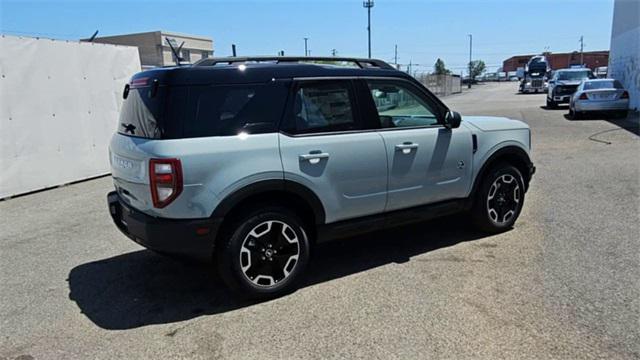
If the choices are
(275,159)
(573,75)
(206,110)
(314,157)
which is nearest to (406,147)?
(314,157)

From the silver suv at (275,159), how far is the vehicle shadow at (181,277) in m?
0.40

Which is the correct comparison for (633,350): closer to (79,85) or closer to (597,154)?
(597,154)

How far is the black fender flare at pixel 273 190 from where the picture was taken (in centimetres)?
373

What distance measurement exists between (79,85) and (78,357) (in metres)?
7.93

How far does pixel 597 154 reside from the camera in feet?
35.1

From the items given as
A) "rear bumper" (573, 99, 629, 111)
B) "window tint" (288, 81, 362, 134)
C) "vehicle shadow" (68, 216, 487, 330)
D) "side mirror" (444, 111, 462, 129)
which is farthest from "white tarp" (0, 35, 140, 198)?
"rear bumper" (573, 99, 629, 111)

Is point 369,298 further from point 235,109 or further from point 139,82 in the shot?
point 139,82

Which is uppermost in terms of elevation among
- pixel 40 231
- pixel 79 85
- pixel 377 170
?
pixel 79 85

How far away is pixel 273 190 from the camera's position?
12.9 ft

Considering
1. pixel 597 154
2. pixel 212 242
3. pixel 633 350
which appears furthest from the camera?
pixel 597 154

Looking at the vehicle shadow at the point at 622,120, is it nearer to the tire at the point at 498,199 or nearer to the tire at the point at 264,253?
the tire at the point at 498,199

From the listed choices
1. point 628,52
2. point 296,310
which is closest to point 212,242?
point 296,310

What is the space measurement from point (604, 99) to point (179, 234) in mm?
17696

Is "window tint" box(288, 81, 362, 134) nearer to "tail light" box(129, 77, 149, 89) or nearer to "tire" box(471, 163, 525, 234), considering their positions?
"tail light" box(129, 77, 149, 89)
